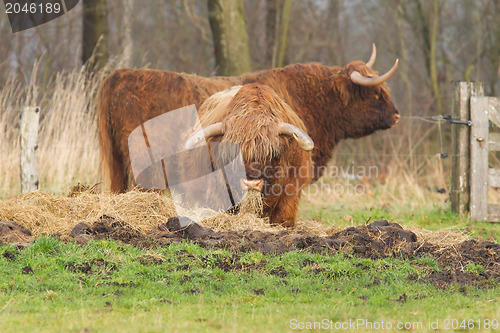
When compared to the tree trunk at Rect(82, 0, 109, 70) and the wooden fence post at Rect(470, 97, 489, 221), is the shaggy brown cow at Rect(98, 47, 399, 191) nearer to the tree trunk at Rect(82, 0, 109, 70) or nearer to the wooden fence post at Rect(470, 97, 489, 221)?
the wooden fence post at Rect(470, 97, 489, 221)

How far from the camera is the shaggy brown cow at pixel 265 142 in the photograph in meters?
6.18

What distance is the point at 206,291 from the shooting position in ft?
14.6

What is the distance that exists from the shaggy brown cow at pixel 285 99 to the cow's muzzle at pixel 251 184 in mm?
2072

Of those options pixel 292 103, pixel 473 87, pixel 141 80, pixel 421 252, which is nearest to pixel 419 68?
pixel 473 87

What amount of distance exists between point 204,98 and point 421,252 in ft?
12.1

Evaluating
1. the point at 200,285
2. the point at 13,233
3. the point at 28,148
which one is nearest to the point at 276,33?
the point at 28,148

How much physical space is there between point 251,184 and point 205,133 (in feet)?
2.47

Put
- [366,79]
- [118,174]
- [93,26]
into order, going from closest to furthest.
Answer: [118,174]
[366,79]
[93,26]

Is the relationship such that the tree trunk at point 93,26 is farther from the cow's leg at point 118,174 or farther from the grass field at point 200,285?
the grass field at point 200,285

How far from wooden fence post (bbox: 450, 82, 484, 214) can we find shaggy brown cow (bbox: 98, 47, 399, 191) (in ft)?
3.12

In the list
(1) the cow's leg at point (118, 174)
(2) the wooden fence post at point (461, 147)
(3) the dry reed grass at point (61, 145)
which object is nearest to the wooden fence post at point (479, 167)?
(2) the wooden fence post at point (461, 147)

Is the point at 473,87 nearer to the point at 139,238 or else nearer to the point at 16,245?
the point at 139,238

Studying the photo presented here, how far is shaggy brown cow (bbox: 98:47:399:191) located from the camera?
779cm

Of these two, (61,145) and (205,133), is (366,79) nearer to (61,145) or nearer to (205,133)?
(205,133)
